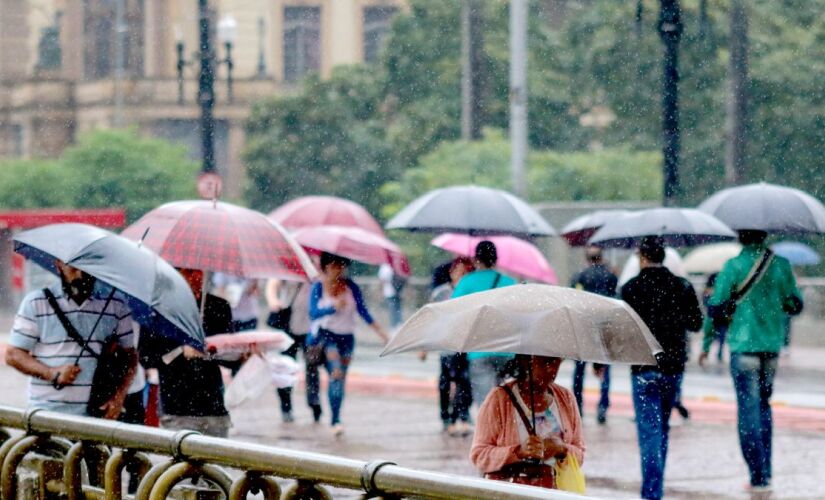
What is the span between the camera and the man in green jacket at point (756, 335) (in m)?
10.2

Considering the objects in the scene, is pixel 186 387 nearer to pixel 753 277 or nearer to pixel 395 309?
pixel 753 277

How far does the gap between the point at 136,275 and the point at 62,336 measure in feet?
2.20

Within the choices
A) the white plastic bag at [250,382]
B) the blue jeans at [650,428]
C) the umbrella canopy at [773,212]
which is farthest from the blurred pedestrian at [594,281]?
the white plastic bag at [250,382]

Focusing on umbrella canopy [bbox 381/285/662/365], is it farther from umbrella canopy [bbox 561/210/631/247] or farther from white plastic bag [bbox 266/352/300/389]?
umbrella canopy [bbox 561/210/631/247]

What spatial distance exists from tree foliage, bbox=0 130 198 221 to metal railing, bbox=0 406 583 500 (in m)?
37.0

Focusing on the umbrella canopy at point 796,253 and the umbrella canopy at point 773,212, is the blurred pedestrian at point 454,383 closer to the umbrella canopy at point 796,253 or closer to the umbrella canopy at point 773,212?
the umbrella canopy at point 773,212

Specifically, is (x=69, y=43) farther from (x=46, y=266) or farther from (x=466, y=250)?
(x=46, y=266)

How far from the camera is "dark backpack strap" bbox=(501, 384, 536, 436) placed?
5949mm

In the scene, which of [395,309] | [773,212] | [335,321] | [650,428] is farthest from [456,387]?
[395,309]

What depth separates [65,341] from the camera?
25.3 feet

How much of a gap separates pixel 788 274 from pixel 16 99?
50041 mm

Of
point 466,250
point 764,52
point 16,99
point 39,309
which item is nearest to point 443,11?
point 764,52

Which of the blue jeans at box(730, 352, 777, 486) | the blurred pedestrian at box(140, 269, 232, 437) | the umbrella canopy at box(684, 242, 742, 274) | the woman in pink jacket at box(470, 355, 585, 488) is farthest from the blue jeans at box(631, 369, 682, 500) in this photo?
the umbrella canopy at box(684, 242, 742, 274)

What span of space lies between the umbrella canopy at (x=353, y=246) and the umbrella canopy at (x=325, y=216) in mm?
1110
